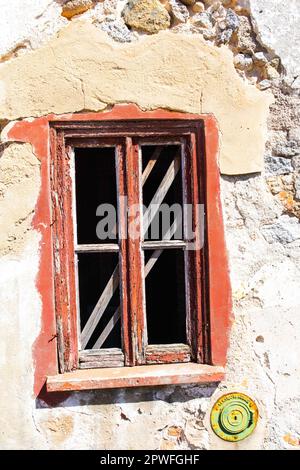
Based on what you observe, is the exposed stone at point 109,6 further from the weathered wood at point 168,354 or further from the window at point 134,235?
the weathered wood at point 168,354

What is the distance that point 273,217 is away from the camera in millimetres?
3193

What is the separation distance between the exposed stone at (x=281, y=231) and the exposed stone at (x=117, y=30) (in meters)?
1.21

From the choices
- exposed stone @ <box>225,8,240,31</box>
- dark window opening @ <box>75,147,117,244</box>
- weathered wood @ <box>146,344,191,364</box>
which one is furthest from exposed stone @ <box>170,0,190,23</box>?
weathered wood @ <box>146,344,191,364</box>

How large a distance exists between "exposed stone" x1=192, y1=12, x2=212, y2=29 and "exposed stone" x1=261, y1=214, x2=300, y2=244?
1.08m

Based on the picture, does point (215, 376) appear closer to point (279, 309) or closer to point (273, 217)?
point (279, 309)

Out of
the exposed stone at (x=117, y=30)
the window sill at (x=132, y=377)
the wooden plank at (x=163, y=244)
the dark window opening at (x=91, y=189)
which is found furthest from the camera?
the dark window opening at (x=91, y=189)

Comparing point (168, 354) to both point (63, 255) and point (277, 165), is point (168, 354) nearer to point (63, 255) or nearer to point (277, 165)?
point (63, 255)

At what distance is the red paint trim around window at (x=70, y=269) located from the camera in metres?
3.06

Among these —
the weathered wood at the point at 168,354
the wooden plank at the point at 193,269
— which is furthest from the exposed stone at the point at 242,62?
the weathered wood at the point at 168,354

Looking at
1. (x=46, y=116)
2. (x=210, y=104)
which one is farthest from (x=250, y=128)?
(x=46, y=116)

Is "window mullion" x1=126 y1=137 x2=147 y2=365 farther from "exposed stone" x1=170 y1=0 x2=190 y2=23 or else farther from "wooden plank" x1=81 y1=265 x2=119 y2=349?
"exposed stone" x1=170 y1=0 x2=190 y2=23

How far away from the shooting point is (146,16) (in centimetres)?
312

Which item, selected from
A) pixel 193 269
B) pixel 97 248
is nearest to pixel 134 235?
pixel 97 248

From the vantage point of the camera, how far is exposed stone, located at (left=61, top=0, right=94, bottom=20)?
3092 mm
